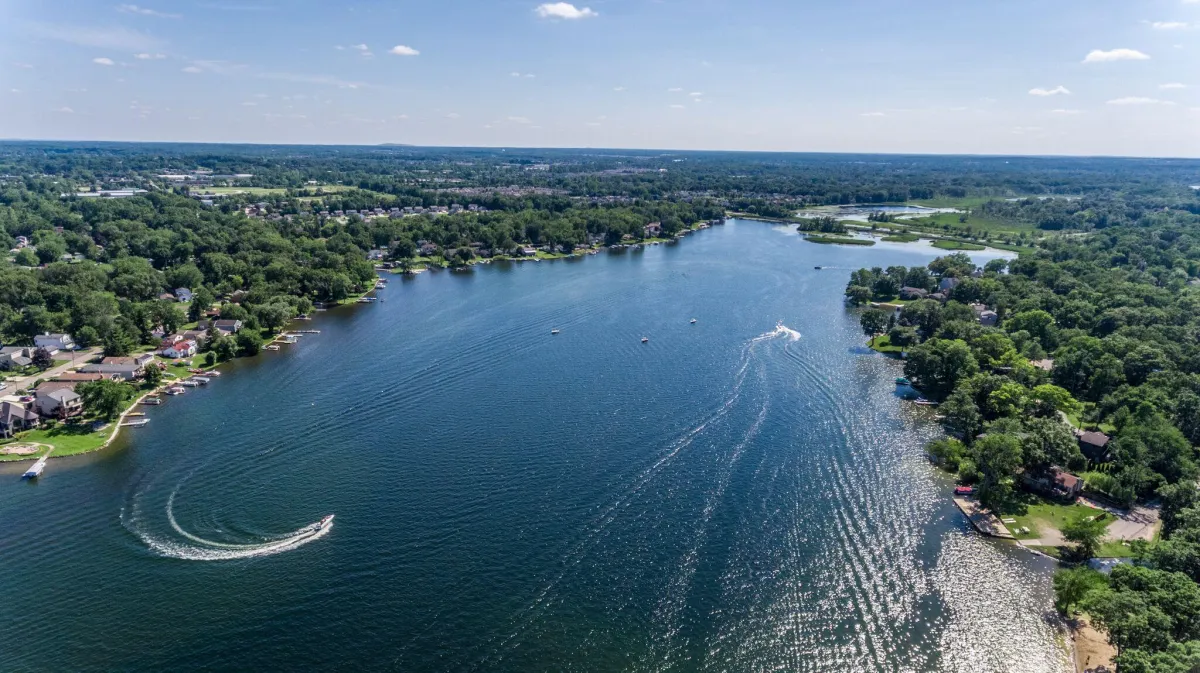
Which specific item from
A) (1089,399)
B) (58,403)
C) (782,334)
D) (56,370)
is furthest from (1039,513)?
(56,370)

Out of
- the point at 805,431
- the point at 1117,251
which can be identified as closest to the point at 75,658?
the point at 805,431

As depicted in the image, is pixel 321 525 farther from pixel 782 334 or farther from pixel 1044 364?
pixel 1044 364

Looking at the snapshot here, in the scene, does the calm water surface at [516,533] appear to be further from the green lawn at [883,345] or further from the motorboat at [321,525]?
the green lawn at [883,345]

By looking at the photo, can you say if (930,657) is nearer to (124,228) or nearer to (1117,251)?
(1117,251)

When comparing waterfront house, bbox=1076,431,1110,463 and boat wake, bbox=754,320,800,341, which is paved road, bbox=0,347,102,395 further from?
waterfront house, bbox=1076,431,1110,463

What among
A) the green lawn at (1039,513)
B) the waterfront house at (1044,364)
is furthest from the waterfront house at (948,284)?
the green lawn at (1039,513)
